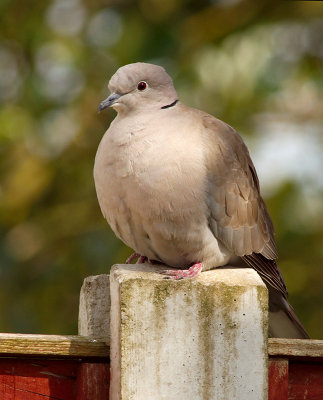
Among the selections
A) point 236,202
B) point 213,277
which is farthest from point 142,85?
point 213,277

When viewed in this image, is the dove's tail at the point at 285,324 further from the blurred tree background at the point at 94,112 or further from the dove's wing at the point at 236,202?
the blurred tree background at the point at 94,112

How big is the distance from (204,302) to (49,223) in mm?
6049

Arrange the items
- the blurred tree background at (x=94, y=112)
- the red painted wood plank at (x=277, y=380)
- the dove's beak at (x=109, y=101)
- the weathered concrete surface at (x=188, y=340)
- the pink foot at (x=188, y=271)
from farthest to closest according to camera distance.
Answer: the blurred tree background at (x=94, y=112)
the dove's beak at (x=109, y=101)
the pink foot at (x=188, y=271)
the red painted wood plank at (x=277, y=380)
the weathered concrete surface at (x=188, y=340)

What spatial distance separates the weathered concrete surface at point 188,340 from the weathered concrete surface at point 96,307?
1.21ft

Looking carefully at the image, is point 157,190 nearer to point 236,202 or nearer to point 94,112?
point 236,202

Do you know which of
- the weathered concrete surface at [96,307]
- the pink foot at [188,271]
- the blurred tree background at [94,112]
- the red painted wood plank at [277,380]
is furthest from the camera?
the blurred tree background at [94,112]

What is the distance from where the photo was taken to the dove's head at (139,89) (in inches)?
145

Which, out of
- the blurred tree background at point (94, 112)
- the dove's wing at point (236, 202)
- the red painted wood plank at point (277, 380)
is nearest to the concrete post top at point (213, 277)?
the red painted wood plank at point (277, 380)

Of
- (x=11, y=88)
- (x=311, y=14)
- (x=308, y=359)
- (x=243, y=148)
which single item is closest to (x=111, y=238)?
(x=11, y=88)

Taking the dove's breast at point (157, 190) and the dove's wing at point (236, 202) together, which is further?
the dove's wing at point (236, 202)

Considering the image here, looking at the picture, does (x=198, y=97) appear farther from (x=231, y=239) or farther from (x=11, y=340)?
(x=11, y=340)

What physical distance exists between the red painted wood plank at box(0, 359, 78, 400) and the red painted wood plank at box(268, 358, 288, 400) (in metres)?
0.47

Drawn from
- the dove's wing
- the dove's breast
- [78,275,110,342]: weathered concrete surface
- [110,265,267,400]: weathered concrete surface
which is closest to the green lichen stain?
[110,265,267,400]: weathered concrete surface

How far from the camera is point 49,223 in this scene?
8328mm
